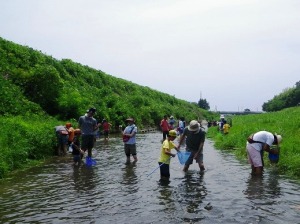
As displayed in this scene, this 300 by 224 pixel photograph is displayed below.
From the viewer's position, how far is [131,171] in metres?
12.9

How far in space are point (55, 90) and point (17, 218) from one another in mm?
18858

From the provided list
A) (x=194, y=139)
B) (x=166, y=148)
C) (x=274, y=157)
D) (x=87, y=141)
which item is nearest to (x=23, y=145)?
(x=87, y=141)

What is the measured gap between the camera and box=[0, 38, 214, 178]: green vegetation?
46.1ft

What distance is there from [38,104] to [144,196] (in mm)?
17008

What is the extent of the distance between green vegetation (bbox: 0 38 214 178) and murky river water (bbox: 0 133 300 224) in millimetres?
1513

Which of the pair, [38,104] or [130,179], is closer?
[130,179]

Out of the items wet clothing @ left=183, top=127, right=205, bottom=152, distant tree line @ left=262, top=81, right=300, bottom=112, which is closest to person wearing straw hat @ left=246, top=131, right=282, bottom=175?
wet clothing @ left=183, top=127, right=205, bottom=152

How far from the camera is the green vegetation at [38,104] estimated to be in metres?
14.1

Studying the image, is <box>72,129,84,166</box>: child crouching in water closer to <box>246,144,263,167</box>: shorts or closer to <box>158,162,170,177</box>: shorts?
<box>158,162,170,177</box>: shorts

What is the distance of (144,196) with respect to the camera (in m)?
9.21

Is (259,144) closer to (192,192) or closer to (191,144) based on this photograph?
(191,144)

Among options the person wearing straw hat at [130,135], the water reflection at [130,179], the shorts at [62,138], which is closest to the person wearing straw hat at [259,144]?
the water reflection at [130,179]

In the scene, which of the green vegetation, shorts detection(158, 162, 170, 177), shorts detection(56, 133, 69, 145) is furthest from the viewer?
shorts detection(56, 133, 69, 145)

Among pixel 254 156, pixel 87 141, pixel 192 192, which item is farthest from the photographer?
pixel 87 141
